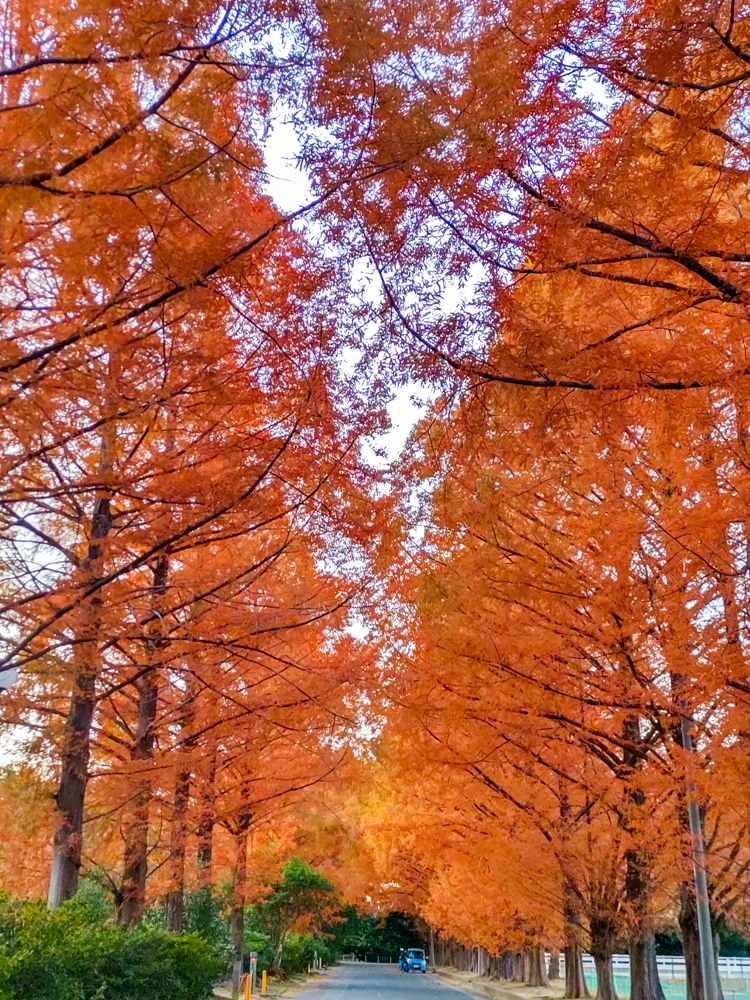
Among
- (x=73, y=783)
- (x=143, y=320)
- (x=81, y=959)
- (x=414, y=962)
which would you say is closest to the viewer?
(x=143, y=320)

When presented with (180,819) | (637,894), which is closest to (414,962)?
(180,819)

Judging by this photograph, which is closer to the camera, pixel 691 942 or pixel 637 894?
pixel 691 942

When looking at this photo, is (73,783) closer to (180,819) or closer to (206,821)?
(180,819)

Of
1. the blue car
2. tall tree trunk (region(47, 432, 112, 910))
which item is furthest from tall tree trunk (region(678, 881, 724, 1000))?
the blue car

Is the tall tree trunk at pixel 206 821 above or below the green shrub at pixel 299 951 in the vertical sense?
above

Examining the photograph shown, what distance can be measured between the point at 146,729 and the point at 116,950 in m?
3.65

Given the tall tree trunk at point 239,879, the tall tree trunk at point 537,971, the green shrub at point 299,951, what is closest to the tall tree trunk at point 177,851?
the tall tree trunk at point 239,879

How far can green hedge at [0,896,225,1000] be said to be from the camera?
23.9ft

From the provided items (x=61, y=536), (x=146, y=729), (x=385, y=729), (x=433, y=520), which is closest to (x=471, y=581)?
(x=433, y=520)

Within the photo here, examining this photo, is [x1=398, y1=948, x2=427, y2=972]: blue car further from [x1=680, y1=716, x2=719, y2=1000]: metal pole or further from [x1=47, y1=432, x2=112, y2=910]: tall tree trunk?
[x1=47, y1=432, x2=112, y2=910]: tall tree trunk

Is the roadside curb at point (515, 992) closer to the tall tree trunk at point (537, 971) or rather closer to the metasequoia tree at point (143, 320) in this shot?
the tall tree trunk at point (537, 971)

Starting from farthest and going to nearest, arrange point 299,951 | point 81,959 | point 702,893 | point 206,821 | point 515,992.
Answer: point 299,951, point 515,992, point 206,821, point 702,893, point 81,959

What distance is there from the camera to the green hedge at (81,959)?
23.9ft

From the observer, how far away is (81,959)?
8.41 m
